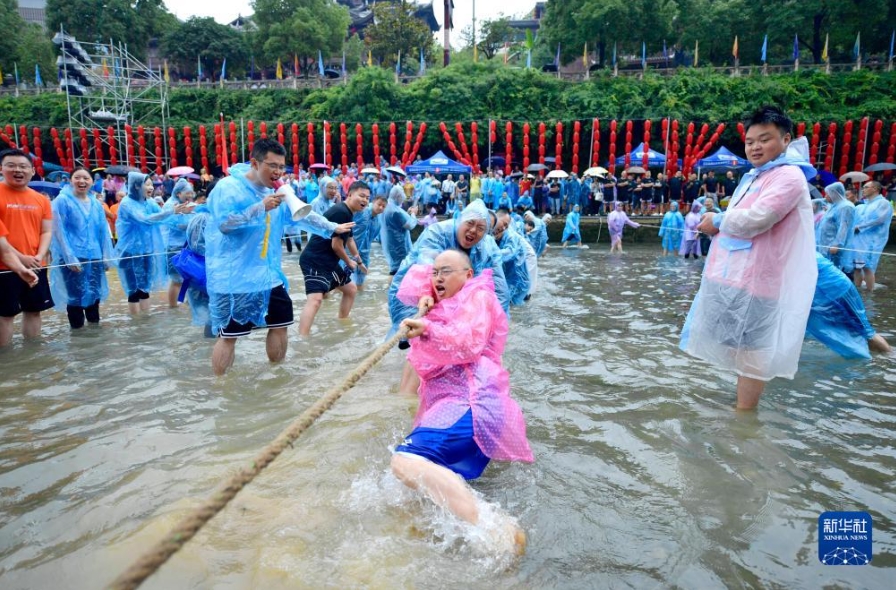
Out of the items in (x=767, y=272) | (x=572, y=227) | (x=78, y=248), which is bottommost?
(x=572, y=227)

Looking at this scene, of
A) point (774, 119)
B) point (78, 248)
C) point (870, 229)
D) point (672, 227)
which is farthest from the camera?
point (672, 227)

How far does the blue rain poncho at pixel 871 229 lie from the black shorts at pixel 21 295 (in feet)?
33.5

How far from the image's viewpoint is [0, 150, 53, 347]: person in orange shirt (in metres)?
5.26

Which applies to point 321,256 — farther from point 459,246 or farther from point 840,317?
point 840,317

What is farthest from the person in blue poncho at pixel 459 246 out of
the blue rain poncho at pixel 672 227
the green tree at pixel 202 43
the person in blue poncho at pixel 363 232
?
the green tree at pixel 202 43

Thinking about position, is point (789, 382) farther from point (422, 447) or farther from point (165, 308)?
point (165, 308)

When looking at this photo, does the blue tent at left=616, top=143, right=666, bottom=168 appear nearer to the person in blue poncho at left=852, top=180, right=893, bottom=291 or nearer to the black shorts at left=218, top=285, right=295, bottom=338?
the person in blue poncho at left=852, top=180, right=893, bottom=291

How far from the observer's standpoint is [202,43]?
1426 inches

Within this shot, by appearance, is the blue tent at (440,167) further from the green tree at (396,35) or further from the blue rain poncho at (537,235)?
the green tree at (396,35)

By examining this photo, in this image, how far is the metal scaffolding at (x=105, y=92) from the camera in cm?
2169

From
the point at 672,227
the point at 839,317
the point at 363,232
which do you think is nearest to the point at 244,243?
the point at 363,232

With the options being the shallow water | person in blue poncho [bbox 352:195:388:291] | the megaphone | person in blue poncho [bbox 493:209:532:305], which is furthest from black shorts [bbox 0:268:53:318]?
person in blue poncho [bbox 493:209:532:305]

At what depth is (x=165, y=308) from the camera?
7785 mm

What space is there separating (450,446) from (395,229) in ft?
19.4
